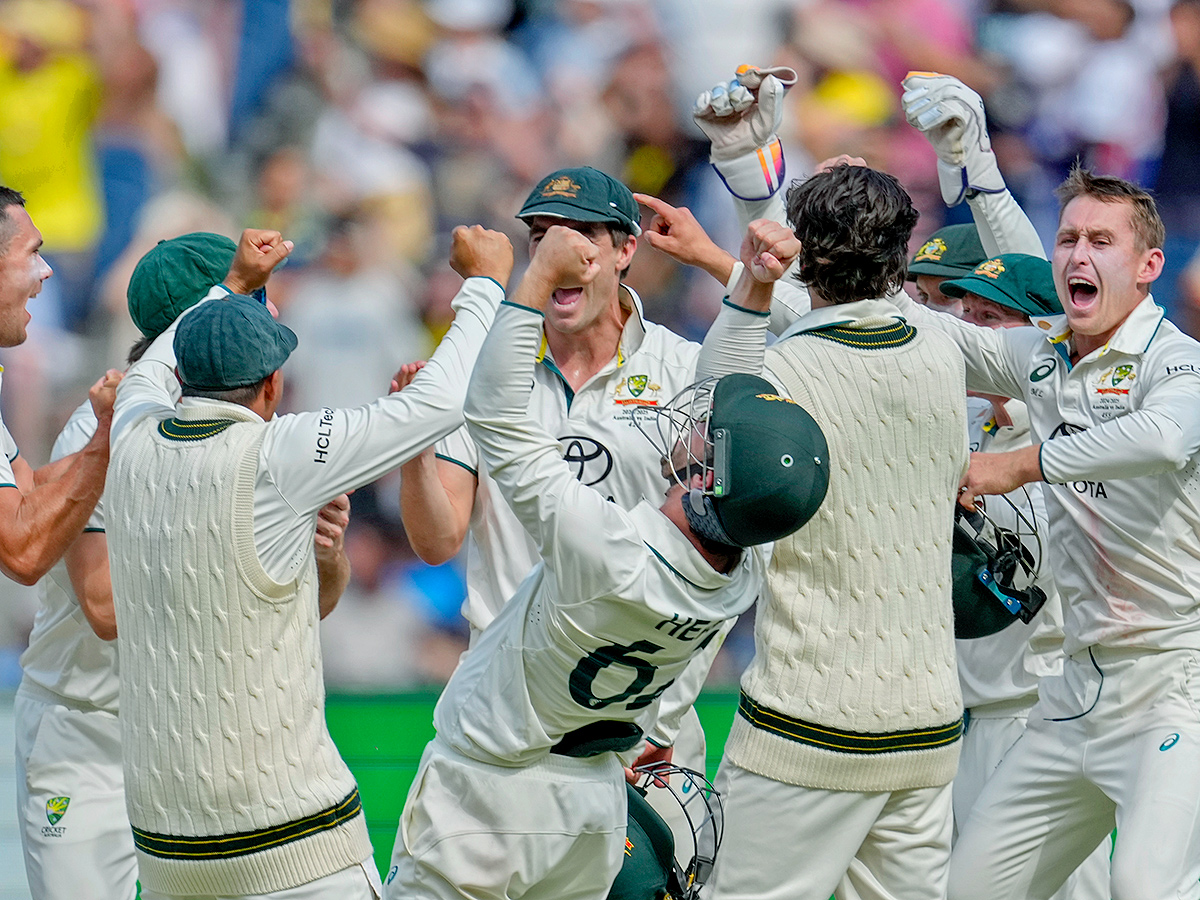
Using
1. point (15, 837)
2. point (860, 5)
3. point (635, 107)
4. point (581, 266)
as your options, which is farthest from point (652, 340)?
point (860, 5)

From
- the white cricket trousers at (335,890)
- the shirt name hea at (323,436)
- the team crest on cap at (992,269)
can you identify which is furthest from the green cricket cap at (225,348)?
the team crest on cap at (992,269)

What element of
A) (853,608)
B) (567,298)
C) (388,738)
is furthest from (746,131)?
(388,738)

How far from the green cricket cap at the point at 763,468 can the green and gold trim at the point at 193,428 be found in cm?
99

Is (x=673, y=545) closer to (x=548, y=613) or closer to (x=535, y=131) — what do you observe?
(x=548, y=613)

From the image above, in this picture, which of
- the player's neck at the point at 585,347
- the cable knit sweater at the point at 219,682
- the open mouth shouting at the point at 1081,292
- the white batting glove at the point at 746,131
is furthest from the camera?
the player's neck at the point at 585,347

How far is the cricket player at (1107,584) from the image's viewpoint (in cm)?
328

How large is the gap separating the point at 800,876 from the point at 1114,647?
1131 millimetres

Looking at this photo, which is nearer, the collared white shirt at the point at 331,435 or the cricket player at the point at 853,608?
the collared white shirt at the point at 331,435

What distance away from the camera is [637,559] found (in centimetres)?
240

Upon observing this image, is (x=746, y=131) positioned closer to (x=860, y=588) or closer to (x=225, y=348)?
(x=860, y=588)

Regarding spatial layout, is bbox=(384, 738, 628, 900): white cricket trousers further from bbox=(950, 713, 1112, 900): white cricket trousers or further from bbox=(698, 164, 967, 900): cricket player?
bbox=(950, 713, 1112, 900): white cricket trousers

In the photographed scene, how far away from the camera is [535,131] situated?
754 centimetres

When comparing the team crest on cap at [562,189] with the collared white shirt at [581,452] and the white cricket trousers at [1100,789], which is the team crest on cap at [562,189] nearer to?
the collared white shirt at [581,452]

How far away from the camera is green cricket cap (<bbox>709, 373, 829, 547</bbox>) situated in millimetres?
2334
